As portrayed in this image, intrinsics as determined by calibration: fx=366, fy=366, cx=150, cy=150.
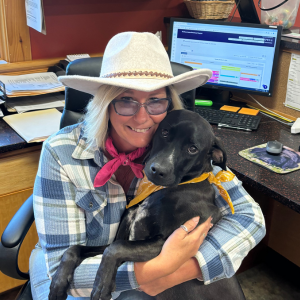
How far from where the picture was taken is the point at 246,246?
1136 millimetres

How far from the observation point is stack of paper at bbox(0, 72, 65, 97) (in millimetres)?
1859

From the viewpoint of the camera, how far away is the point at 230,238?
3.71 feet

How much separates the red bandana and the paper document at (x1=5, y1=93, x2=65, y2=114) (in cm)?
85

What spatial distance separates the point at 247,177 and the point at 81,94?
2.34 ft

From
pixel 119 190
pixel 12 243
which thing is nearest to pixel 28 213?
pixel 12 243

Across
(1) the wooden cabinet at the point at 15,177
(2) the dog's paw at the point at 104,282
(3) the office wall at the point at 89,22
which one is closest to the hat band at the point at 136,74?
(2) the dog's paw at the point at 104,282

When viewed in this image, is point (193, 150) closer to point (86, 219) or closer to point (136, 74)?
point (136, 74)

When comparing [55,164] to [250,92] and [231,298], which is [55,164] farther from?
[250,92]

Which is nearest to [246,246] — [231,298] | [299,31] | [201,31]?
[231,298]

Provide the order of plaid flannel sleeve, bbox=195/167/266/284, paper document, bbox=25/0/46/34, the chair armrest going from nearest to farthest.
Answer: plaid flannel sleeve, bbox=195/167/266/284, the chair armrest, paper document, bbox=25/0/46/34

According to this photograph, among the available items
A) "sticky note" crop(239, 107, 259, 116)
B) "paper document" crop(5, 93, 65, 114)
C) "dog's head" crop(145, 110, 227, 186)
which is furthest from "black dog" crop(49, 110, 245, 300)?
"paper document" crop(5, 93, 65, 114)

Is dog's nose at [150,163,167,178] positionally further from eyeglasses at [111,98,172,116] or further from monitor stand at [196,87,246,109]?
monitor stand at [196,87,246,109]

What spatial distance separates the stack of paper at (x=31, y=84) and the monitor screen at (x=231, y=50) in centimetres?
71

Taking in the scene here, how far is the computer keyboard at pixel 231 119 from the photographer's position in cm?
181
